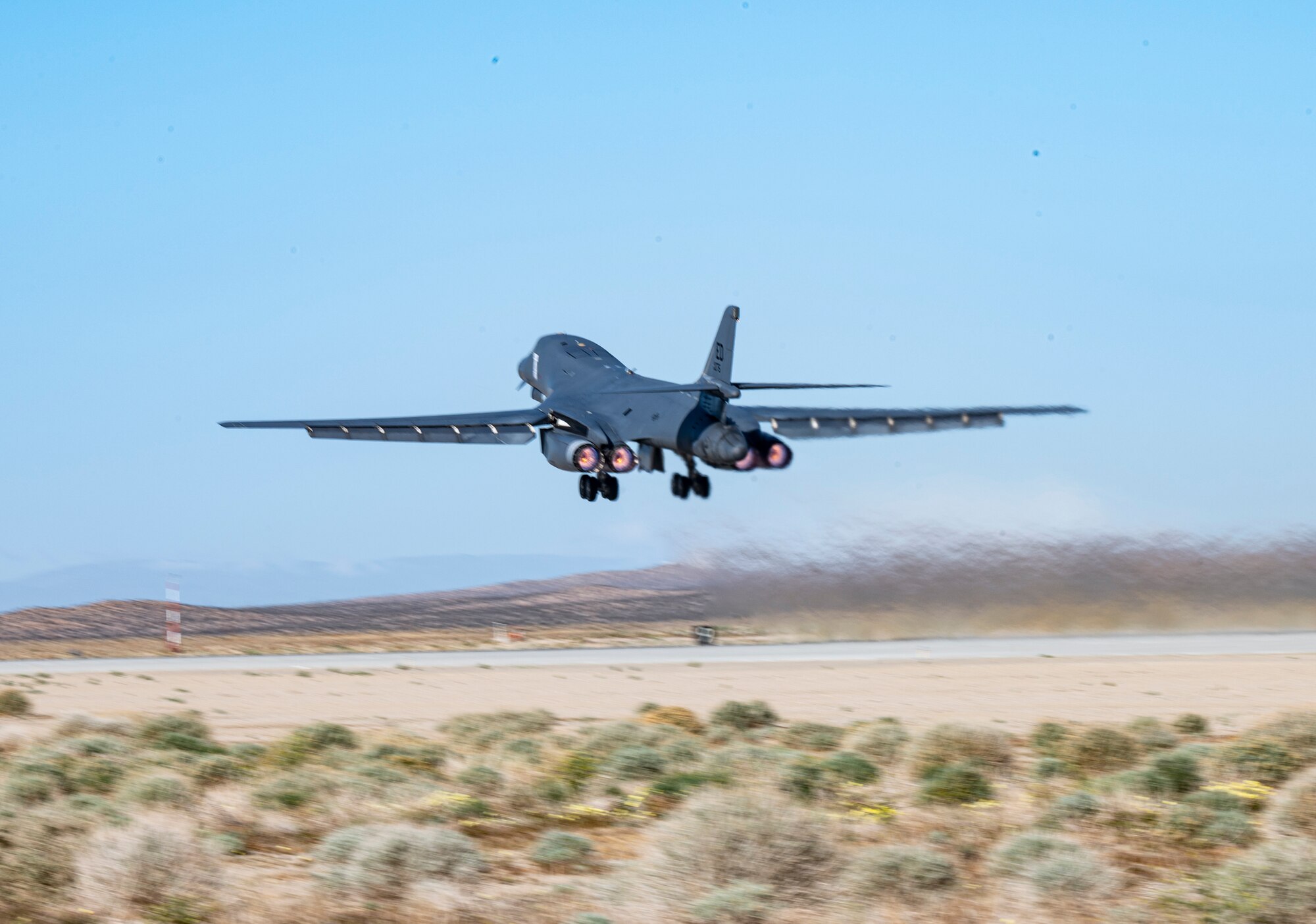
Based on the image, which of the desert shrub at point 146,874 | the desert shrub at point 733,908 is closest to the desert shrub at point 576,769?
the desert shrub at point 146,874

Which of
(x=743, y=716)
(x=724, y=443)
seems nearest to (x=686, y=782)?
(x=743, y=716)

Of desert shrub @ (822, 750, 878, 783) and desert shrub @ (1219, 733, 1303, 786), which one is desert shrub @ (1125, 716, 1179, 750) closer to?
desert shrub @ (1219, 733, 1303, 786)

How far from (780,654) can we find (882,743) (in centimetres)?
2811

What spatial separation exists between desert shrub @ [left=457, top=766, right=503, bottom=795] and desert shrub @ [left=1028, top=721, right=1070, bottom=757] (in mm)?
9948

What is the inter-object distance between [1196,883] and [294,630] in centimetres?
11565

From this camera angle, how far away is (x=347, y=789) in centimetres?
1911

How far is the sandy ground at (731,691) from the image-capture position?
33.3 m

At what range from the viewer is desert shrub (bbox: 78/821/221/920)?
12617 mm

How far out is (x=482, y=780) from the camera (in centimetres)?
2072

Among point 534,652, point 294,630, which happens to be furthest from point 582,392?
point 294,630

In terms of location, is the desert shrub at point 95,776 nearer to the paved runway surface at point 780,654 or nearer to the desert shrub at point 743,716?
the desert shrub at point 743,716

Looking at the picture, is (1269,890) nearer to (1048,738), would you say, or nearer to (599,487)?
(1048,738)

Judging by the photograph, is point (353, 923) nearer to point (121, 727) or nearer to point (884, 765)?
point (884, 765)

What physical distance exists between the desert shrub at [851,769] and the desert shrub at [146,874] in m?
10.8
